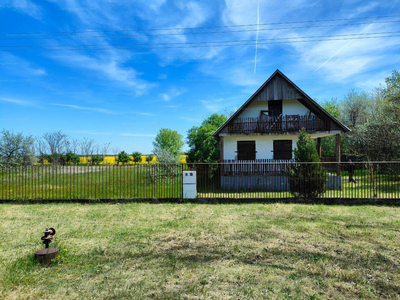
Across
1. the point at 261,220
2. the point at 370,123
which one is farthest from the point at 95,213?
the point at 370,123

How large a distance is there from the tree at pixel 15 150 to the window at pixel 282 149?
21.8 m

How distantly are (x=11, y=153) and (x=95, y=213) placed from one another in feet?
63.1

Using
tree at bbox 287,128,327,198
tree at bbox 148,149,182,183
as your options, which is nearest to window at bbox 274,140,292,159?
tree at bbox 287,128,327,198

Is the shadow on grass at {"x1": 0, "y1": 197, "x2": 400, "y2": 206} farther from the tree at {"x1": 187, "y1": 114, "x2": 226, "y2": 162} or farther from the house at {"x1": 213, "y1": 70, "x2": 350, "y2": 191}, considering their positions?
the tree at {"x1": 187, "y1": 114, "x2": 226, "y2": 162}

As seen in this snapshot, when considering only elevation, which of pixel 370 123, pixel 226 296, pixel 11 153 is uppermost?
pixel 370 123

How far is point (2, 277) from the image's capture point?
390 cm

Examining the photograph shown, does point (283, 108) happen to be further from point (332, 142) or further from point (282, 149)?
point (332, 142)

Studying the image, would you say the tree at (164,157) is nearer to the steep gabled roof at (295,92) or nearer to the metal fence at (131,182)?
the steep gabled roof at (295,92)

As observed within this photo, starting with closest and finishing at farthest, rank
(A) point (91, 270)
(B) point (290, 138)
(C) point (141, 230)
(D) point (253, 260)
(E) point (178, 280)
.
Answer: (E) point (178, 280), (A) point (91, 270), (D) point (253, 260), (C) point (141, 230), (B) point (290, 138)

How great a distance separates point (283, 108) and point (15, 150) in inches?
939

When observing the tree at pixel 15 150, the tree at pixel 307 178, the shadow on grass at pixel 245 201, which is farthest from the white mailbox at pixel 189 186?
the tree at pixel 15 150

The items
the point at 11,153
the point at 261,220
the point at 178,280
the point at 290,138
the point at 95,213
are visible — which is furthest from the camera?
the point at 11,153

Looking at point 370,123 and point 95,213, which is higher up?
→ point 370,123

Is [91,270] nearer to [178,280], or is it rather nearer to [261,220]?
[178,280]
